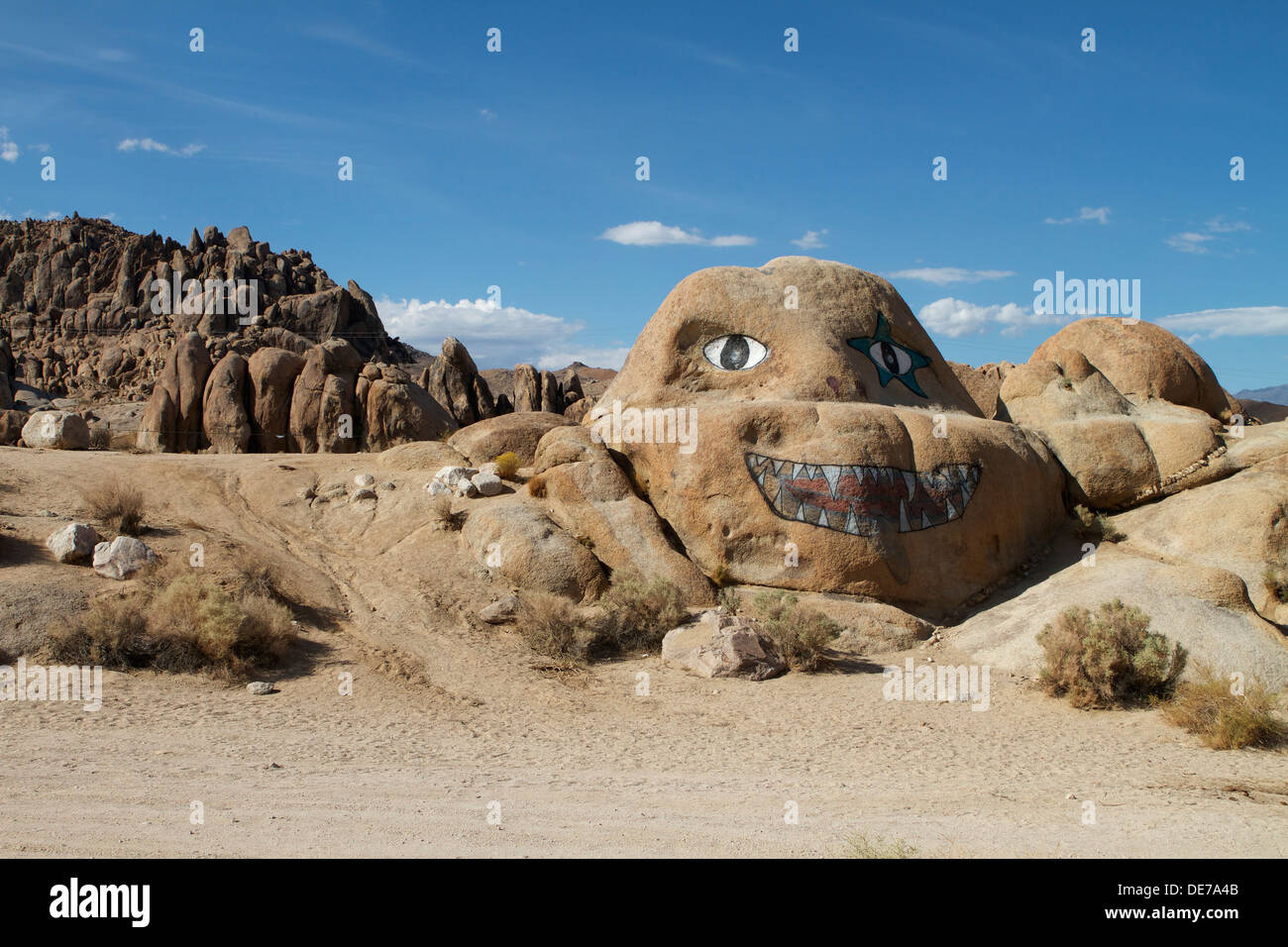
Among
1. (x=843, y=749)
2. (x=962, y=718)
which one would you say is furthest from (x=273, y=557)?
(x=962, y=718)

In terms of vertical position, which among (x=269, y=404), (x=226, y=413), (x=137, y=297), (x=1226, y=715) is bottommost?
(x=1226, y=715)

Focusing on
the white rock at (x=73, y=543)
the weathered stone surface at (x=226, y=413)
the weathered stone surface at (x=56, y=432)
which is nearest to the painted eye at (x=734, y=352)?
the white rock at (x=73, y=543)

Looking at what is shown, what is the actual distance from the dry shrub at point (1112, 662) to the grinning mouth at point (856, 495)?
2858mm

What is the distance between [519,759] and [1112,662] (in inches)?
231

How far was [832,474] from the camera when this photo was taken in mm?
11734

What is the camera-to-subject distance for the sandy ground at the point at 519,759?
17.8ft

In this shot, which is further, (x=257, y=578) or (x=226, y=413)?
(x=226, y=413)

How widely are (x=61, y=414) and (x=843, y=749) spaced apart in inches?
717

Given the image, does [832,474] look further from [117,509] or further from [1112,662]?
[117,509]

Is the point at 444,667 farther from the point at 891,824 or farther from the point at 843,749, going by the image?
the point at 891,824

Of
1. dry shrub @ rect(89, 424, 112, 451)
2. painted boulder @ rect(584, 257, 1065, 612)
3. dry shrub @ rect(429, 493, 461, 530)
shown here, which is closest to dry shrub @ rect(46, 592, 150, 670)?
dry shrub @ rect(429, 493, 461, 530)

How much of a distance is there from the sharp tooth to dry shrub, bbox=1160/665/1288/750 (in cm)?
452

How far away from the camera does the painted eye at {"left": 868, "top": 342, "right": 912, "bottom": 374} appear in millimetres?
14155

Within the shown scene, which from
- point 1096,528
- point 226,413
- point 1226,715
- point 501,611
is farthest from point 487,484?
point 226,413
